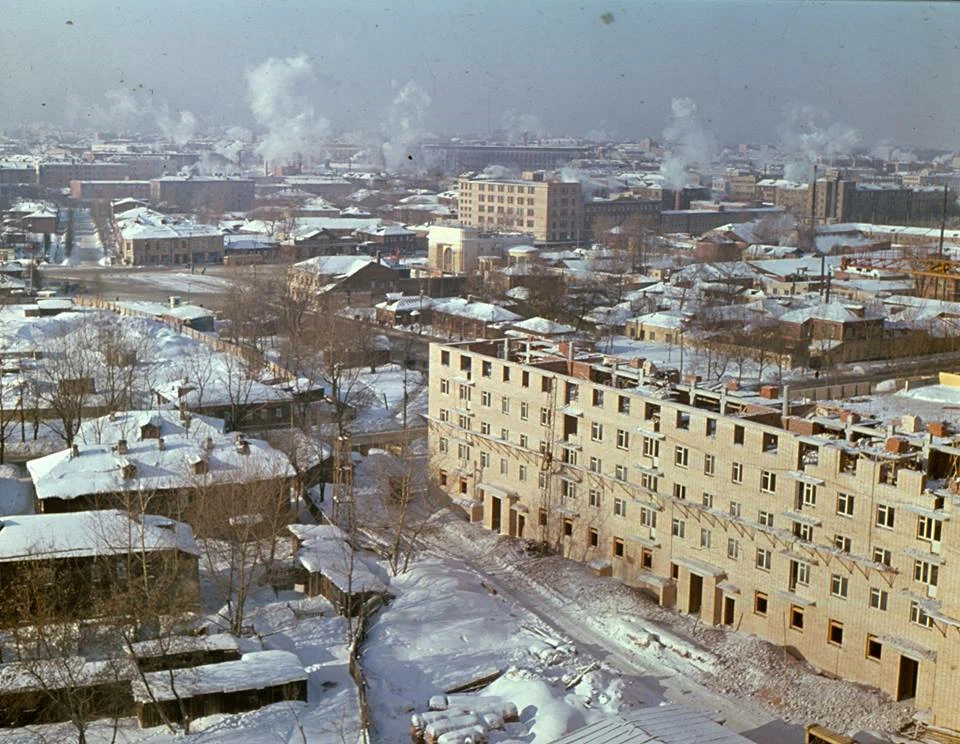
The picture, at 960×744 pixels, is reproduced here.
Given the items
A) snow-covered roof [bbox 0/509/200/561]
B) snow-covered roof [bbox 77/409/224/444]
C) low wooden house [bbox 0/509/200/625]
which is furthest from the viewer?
snow-covered roof [bbox 77/409/224/444]

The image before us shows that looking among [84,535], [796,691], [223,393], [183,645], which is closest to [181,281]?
[223,393]

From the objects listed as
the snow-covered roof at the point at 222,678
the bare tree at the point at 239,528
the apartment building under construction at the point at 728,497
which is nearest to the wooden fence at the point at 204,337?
the apartment building under construction at the point at 728,497

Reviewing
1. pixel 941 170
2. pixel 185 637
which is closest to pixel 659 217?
pixel 941 170

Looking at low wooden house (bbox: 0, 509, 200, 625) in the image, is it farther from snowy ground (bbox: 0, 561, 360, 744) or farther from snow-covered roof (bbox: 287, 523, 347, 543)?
snow-covered roof (bbox: 287, 523, 347, 543)

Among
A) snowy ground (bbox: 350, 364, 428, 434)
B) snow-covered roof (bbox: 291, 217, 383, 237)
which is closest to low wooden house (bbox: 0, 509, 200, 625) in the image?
snowy ground (bbox: 350, 364, 428, 434)

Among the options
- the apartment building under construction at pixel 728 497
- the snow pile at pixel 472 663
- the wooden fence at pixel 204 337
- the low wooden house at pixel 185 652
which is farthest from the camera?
the wooden fence at pixel 204 337

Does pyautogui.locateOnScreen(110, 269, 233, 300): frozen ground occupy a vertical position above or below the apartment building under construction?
below

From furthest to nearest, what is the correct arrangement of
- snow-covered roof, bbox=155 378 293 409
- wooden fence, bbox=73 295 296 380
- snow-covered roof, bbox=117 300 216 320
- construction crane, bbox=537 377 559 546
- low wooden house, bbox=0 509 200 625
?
snow-covered roof, bbox=117 300 216 320 < wooden fence, bbox=73 295 296 380 < snow-covered roof, bbox=155 378 293 409 < construction crane, bbox=537 377 559 546 < low wooden house, bbox=0 509 200 625

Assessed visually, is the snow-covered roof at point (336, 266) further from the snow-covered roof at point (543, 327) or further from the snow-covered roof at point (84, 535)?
the snow-covered roof at point (84, 535)
